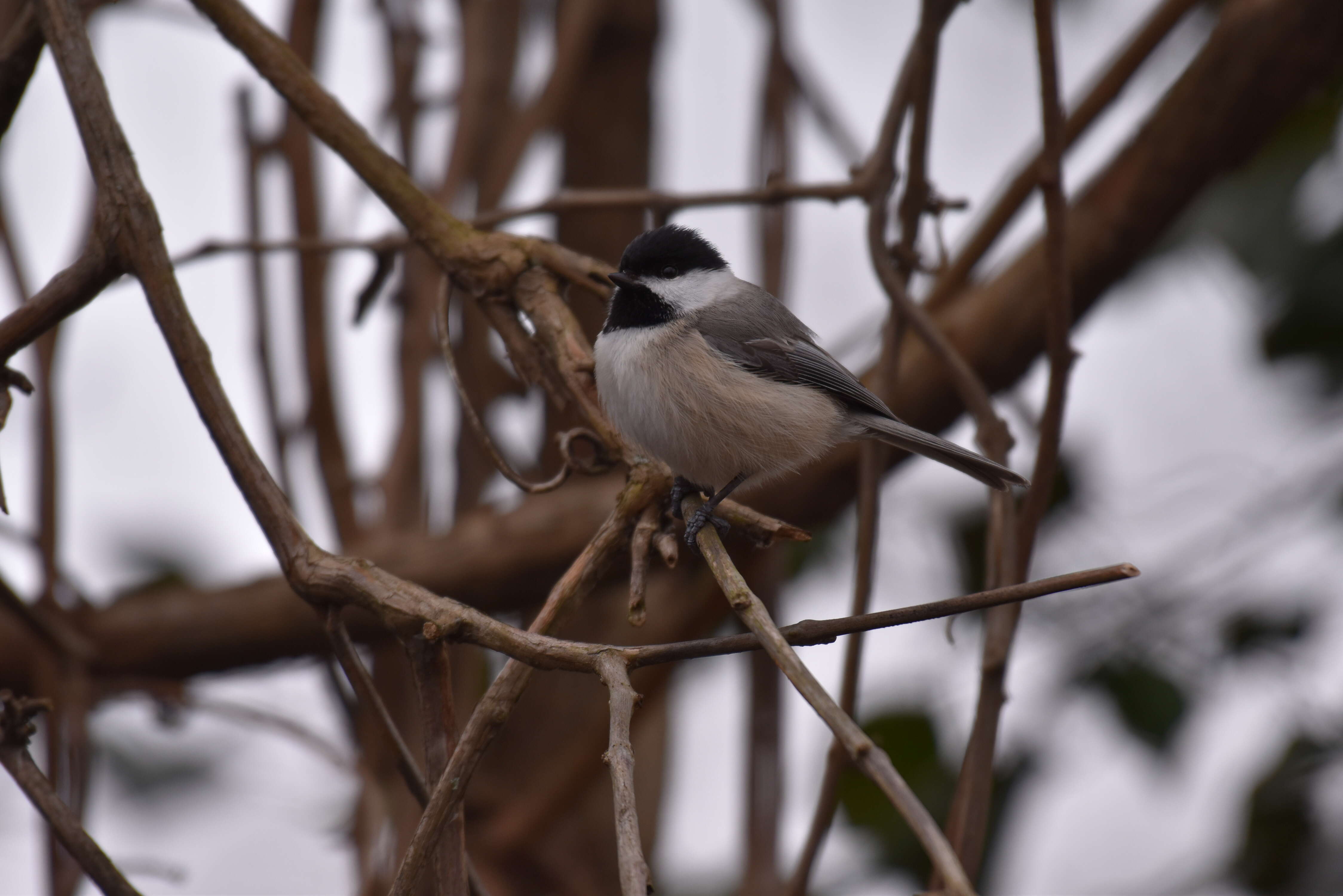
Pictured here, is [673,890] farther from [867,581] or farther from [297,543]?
[297,543]

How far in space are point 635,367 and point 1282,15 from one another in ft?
4.28

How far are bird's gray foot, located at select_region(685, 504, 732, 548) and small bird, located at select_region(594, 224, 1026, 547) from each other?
7.2 inches

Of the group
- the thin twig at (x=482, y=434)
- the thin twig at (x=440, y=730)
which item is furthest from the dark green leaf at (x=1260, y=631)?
the thin twig at (x=440, y=730)

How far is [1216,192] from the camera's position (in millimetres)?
2713

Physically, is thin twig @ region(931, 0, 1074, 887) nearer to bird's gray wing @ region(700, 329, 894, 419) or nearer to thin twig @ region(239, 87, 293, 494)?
bird's gray wing @ region(700, 329, 894, 419)

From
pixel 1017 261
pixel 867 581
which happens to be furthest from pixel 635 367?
pixel 1017 261

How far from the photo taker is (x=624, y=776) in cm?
88

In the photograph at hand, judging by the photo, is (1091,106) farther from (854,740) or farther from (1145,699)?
(854,740)

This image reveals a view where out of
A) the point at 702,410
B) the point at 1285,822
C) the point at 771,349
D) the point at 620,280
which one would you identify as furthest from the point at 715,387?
the point at 1285,822

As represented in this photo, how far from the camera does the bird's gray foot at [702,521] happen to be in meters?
1.57

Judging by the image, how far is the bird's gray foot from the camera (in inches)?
61.9

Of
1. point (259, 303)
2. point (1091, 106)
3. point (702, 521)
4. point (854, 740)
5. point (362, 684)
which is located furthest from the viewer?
point (259, 303)

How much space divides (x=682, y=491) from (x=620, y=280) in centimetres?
38

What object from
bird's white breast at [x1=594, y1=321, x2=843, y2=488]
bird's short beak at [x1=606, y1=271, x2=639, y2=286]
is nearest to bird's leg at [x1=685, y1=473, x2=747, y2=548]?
bird's white breast at [x1=594, y1=321, x2=843, y2=488]
